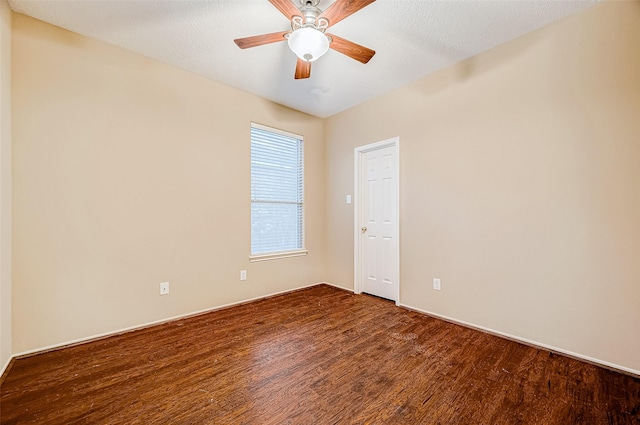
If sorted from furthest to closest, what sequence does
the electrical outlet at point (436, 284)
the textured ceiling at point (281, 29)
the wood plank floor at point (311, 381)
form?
1. the electrical outlet at point (436, 284)
2. the textured ceiling at point (281, 29)
3. the wood plank floor at point (311, 381)

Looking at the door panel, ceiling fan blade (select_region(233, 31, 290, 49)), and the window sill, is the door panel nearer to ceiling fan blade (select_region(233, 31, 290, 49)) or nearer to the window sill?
the window sill

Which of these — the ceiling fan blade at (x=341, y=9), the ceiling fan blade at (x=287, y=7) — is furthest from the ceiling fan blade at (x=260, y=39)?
the ceiling fan blade at (x=341, y=9)

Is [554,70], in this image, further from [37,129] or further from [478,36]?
[37,129]

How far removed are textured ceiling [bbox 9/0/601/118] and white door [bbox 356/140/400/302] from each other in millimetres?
1041

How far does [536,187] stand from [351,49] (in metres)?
1.95

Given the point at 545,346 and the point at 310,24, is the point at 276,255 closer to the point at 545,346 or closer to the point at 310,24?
the point at 310,24

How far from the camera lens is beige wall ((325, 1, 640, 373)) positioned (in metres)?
1.97

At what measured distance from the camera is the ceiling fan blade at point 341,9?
1.66 meters

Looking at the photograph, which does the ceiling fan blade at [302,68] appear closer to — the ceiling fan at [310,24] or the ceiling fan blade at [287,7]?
the ceiling fan at [310,24]

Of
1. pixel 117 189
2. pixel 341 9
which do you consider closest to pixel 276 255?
pixel 117 189

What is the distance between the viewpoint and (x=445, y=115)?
2938 mm

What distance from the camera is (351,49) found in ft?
6.94

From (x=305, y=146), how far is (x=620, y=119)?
10.7 ft

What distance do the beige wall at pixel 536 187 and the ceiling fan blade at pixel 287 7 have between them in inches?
75.0
